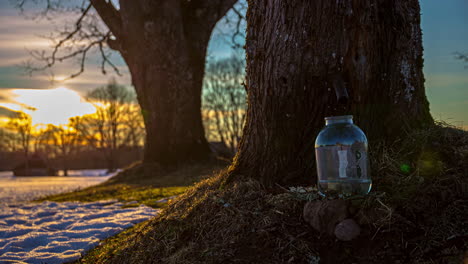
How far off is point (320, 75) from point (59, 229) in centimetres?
380

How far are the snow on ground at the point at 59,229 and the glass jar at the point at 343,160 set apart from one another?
2549mm

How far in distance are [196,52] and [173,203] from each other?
8.36 metres

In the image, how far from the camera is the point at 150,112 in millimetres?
10656

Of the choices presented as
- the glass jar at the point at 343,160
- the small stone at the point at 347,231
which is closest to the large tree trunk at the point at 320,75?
the glass jar at the point at 343,160

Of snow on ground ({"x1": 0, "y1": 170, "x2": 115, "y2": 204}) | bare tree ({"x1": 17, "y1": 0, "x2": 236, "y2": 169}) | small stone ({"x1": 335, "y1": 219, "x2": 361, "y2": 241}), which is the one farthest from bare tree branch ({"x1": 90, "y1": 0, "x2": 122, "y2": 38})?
small stone ({"x1": 335, "y1": 219, "x2": 361, "y2": 241})

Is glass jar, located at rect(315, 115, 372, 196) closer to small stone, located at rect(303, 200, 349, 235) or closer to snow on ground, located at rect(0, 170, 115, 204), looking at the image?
small stone, located at rect(303, 200, 349, 235)

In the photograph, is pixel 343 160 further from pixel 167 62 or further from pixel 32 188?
pixel 32 188

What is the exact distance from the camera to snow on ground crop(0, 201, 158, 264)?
3652mm

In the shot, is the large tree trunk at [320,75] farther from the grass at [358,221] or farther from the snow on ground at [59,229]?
the snow on ground at [59,229]

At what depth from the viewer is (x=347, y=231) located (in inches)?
89.3

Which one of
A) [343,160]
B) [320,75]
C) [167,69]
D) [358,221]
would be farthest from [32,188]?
[358,221]

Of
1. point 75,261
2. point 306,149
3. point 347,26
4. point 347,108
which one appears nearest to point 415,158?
point 347,108

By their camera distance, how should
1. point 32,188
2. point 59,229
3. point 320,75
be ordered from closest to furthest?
point 320,75
point 59,229
point 32,188

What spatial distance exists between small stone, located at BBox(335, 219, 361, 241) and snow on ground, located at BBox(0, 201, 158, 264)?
→ 256 centimetres
